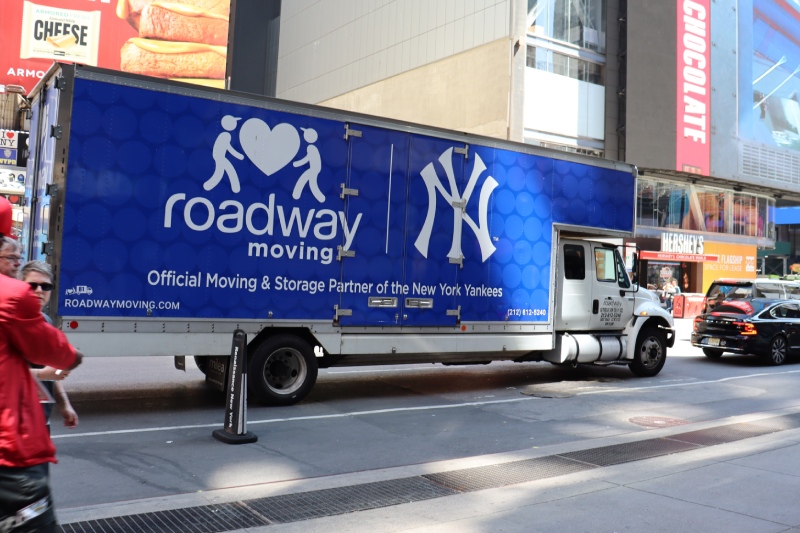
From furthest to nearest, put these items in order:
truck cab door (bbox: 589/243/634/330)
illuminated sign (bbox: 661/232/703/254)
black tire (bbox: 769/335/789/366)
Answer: illuminated sign (bbox: 661/232/703/254) → black tire (bbox: 769/335/789/366) → truck cab door (bbox: 589/243/634/330)

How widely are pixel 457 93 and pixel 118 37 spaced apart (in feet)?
52.1

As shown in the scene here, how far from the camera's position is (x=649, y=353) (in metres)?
13.8

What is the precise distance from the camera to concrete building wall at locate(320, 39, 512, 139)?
31.7m

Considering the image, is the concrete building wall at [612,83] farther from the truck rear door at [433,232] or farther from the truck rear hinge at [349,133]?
the truck rear hinge at [349,133]

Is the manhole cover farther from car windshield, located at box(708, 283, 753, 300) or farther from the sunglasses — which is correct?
car windshield, located at box(708, 283, 753, 300)

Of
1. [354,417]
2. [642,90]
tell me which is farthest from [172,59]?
[354,417]

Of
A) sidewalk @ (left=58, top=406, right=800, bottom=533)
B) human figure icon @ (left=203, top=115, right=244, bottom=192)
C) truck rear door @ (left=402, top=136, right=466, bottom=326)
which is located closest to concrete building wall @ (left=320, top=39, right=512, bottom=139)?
truck rear door @ (left=402, top=136, right=466, bottom=326)

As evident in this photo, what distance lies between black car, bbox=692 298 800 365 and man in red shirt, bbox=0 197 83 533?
16.5 metres

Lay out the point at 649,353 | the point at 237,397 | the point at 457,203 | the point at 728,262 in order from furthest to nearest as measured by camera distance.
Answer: the point at 728,262 < the point at 649,353 < the point at 457,203 < the point at 237,397

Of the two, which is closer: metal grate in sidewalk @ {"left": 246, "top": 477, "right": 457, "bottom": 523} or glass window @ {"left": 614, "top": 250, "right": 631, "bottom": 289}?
metal grate in sidewalk @ {"left": 246, "top": 477, "right": 457, "bottom": 523}

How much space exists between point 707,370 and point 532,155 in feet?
24.1

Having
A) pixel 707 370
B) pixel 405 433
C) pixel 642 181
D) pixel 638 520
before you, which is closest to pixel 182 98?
pixel 405 433

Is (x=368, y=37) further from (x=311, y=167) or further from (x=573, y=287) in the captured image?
(x=311, y=167)

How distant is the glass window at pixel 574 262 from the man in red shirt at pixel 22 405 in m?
10.4
